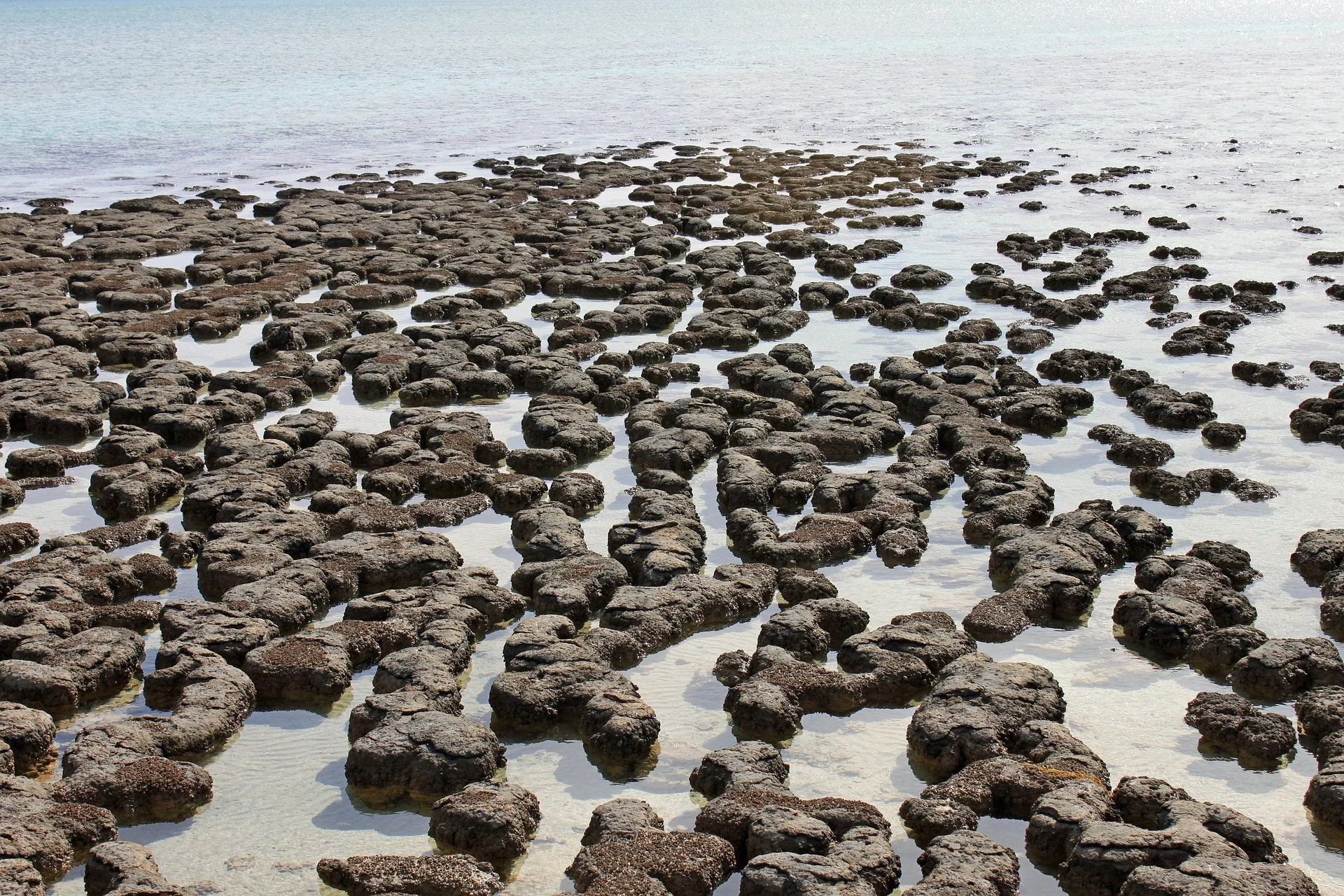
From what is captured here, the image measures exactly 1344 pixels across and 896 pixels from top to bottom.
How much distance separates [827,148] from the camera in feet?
85.3

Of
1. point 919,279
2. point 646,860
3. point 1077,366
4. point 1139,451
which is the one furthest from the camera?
point 919,279

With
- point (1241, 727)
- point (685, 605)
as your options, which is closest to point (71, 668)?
point (685, 605)

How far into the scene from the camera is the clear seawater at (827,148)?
231 inches

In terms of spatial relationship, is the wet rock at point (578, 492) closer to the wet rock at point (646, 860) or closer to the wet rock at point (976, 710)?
the wet rock at point (976, 710)

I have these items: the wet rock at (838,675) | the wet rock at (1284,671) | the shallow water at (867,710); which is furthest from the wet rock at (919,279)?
the wet rock at (1284,671)

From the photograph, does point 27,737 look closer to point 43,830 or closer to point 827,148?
point 43,830

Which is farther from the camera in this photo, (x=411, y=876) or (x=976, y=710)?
(x=976, y=710)

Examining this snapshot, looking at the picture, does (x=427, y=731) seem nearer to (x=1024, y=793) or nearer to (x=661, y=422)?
(x=1024, y=793)

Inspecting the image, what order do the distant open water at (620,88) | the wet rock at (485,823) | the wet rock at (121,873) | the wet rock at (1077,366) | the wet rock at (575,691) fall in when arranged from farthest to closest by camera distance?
the distant open water at (620,88) → the wet rock at (1077,366) → the wet rock at (575,691) → the wet rock at (485,823) → the wet rock at (121,873)

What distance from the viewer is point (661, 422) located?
10.2 m

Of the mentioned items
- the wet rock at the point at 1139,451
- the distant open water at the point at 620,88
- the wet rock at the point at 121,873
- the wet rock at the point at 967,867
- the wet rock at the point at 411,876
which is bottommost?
the wet rock at the point at 967,867

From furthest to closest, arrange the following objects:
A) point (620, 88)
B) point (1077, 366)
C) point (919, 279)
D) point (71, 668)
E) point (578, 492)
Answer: point (620, 88) < point (919, 279) < point (1077, 366) < point (578, 492) < point (71, 668)

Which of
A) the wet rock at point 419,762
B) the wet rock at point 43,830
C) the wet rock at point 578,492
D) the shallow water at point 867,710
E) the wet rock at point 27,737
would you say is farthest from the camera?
the wet rock at point 578,492

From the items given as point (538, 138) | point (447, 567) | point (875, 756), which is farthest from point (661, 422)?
point (538, 138)
